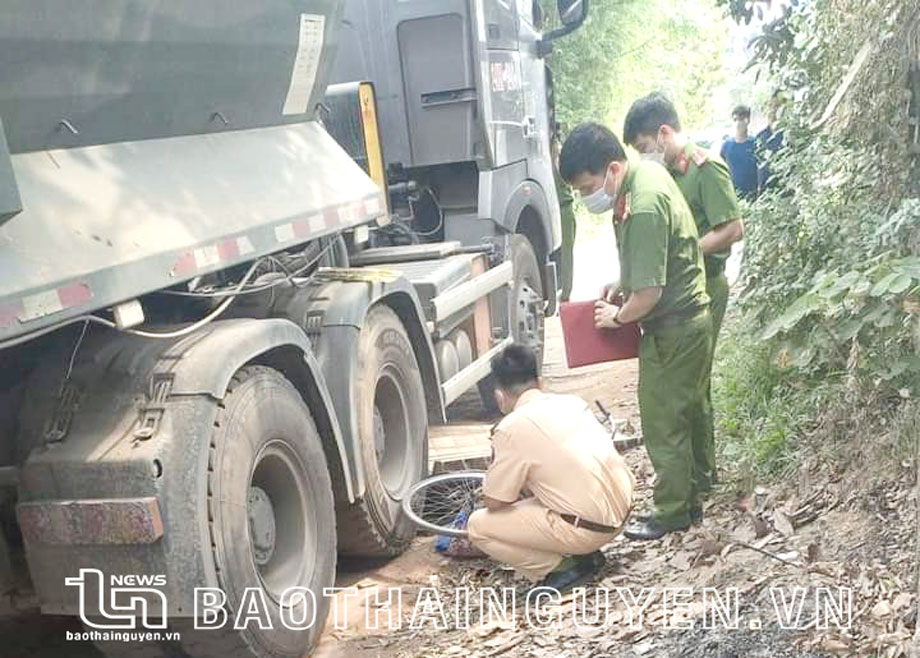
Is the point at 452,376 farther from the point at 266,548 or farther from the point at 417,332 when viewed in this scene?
the point at 266,548

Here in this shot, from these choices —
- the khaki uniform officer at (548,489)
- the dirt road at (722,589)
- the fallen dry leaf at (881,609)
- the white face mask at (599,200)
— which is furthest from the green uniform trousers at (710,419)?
the fallen dry leaf at (881,609)

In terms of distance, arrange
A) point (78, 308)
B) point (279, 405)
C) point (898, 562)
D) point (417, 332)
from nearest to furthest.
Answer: point (78, 308), point (898, 562), point (279, 405), point (417, 332)

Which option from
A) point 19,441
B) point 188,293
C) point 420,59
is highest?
point 420,59

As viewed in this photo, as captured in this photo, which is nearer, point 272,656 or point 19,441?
point 19,441

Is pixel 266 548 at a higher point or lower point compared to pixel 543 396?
lower

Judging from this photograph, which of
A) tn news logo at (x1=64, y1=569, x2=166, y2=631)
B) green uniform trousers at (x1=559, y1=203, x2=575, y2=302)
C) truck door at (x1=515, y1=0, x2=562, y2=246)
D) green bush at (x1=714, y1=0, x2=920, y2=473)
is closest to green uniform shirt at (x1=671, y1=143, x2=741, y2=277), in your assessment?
green bush at (x1=714, y1=0, x2=920, y2=473)

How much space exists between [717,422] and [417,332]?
1.82 m

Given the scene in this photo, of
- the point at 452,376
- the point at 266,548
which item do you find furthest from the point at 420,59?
the point at 266,548

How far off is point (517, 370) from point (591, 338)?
0.64m

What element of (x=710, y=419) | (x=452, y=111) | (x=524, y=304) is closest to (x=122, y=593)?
(x=710, y=419)

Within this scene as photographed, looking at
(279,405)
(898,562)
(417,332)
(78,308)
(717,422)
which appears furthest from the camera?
(717,422)

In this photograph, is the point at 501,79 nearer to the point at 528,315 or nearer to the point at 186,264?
the point at 528,315

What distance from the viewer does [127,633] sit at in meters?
3.07

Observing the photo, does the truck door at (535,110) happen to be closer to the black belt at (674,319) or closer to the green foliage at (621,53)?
the black belt at (674,319)
